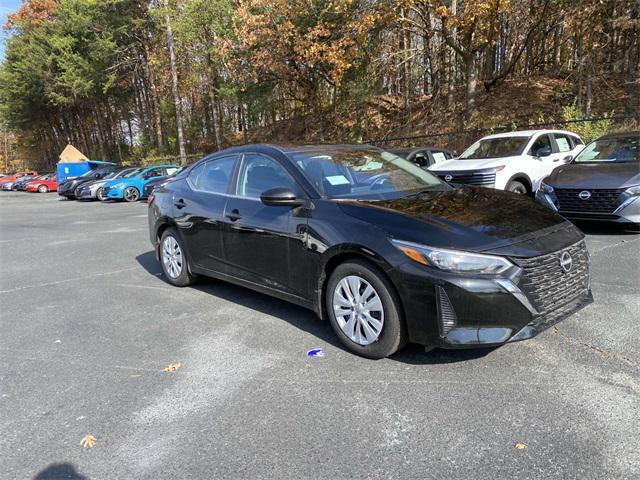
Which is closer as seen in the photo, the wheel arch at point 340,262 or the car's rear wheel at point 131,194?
the wheel arch at point 340,262

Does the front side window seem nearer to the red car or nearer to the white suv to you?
the white suv

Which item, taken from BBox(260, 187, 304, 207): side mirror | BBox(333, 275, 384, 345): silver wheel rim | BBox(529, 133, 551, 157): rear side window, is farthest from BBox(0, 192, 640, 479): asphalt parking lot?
BBox(529, 133, 551, 157): rear side window

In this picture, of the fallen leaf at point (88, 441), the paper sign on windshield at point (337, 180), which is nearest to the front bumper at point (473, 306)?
the paper sign on windshield at point (337, 180)

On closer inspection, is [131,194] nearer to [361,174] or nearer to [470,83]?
[470,83]

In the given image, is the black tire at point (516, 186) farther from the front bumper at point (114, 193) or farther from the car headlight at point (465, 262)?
the front bumper at point (114, 193)

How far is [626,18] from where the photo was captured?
16.5m

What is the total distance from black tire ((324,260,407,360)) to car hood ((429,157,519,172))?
6334mm

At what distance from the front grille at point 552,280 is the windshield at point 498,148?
661 cm

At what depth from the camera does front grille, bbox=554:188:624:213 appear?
22.2 ft

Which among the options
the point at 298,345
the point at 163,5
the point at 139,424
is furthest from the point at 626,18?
the point at 163,5

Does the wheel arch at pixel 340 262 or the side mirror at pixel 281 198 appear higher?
the side mirror at pixel 281 198

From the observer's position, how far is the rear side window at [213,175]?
4.87m

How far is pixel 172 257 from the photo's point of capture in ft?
18.9

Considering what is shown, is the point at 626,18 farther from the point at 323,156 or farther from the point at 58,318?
the point at 58,318
